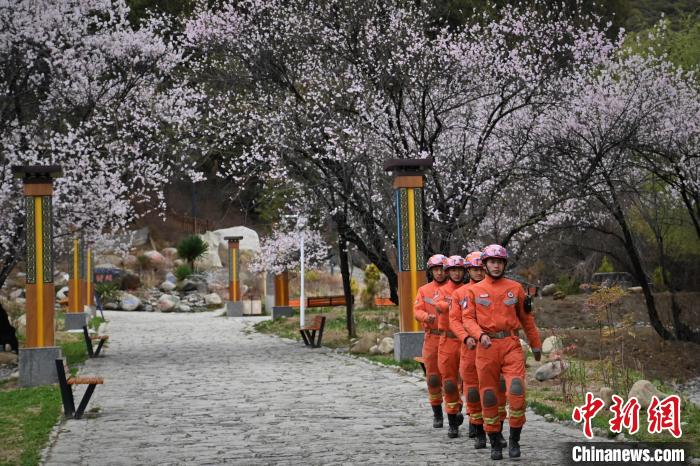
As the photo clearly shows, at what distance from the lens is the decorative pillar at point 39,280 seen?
675 inches

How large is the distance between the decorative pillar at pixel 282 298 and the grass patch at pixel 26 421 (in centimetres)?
1888

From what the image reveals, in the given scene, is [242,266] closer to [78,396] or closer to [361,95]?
[361,95]

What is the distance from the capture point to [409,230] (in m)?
18.6

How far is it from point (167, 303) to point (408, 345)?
90.0ft

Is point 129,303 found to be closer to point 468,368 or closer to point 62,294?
point 62,294

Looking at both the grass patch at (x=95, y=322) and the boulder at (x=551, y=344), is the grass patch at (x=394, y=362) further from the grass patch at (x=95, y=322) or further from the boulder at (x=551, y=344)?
the grass patch at (x=95, y=322)

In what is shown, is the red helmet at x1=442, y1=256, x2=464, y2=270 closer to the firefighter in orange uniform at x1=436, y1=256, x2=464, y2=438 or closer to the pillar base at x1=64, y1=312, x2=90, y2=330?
the firefighter in orange uniform at x1=436, y1=256, x2=464, y2=438

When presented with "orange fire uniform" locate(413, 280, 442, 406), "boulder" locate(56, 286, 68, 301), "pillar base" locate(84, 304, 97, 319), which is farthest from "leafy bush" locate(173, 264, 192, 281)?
"orange fire uniform" locate(413, 280, 442, 406)

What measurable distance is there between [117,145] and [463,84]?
7833mm

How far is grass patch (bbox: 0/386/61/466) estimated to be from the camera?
1046 cm

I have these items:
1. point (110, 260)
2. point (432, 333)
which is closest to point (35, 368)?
point (432, 333)

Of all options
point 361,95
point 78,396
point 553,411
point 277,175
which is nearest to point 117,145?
point 277,175

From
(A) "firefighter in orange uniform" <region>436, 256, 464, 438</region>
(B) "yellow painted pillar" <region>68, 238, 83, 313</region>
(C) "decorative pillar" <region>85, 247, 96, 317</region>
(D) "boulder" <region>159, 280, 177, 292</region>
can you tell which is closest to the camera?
(A) "firefighter in orange uniform" <region>436, 256, 464, 438</region>

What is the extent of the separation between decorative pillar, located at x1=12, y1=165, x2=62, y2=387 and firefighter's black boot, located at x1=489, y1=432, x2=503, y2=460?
10002 mm
